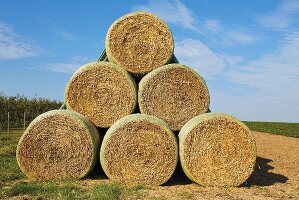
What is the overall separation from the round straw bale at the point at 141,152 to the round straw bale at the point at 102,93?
39.1 inches

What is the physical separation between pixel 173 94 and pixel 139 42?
1456 mm

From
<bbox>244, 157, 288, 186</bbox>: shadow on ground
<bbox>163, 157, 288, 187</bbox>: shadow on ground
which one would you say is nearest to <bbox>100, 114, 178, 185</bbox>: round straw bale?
<bbox>163, 157, 288, 187</bbox>: shadow on ground

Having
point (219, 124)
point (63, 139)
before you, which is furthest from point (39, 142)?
point (219, 124)

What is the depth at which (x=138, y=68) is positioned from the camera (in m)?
9.25

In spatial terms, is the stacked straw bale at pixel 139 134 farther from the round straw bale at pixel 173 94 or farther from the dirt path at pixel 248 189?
the dirt path at pixel 248 189

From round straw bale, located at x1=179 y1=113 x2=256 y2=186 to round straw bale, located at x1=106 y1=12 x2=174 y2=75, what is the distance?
1.99 m

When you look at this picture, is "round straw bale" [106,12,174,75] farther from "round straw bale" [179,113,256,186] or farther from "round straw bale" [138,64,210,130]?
"round straw bale" [179,113,256,186]

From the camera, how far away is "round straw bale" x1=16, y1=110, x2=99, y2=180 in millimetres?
7988

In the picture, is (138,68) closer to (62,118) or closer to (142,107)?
(142,107)

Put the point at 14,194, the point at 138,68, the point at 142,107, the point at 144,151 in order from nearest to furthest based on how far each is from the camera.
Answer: the point at 14,194, the point at 144,151, the point at 142,107, the point at 138,68

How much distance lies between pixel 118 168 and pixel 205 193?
1597mm

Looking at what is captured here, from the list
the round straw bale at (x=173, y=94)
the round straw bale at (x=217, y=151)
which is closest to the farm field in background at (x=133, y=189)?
the round straw bale at (x=217, y=151)

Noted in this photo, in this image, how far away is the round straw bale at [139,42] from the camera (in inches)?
365

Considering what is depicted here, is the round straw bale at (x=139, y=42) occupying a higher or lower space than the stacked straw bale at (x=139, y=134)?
higher
